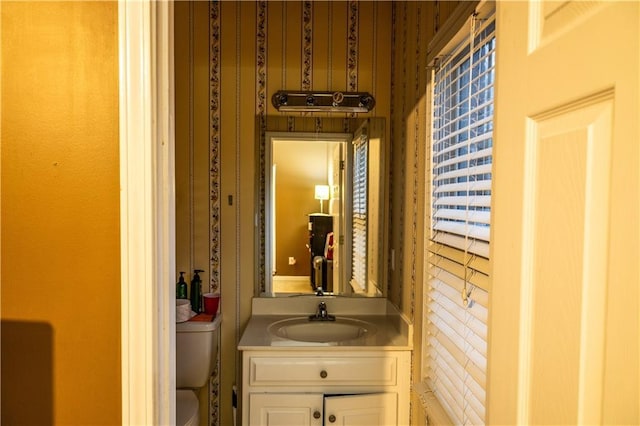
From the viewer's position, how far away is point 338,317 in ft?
7.20

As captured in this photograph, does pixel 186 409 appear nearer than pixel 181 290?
Yes

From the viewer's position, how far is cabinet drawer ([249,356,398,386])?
5.74 ft

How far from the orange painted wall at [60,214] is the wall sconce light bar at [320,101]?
1.43 meters

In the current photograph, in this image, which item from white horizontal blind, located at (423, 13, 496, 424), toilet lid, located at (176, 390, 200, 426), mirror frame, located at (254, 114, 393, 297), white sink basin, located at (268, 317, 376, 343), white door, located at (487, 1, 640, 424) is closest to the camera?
white door, located at (487, 1, 640, 424)

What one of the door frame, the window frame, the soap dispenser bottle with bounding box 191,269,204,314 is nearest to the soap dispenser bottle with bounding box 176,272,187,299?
the soap dispenser bottle with bounding box 191,269,204,314

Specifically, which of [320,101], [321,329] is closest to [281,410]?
[321,329]

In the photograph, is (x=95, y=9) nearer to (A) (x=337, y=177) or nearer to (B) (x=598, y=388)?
(B) (x=598, y=388)

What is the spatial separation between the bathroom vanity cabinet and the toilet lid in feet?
0.76

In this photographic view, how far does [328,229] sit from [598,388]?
1.80 metres

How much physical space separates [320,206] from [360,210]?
0.74ft

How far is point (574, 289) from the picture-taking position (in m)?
0.52

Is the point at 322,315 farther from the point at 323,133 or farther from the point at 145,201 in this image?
the point at 145,201

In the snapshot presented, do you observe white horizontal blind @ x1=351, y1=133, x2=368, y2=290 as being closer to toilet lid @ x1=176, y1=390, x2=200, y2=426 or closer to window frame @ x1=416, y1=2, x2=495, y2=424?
window frame @ x1=416, y1=2, x2=495, y2=424

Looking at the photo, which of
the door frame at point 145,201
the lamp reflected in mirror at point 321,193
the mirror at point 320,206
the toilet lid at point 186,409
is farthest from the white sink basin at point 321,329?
the door frame at point 145,201
